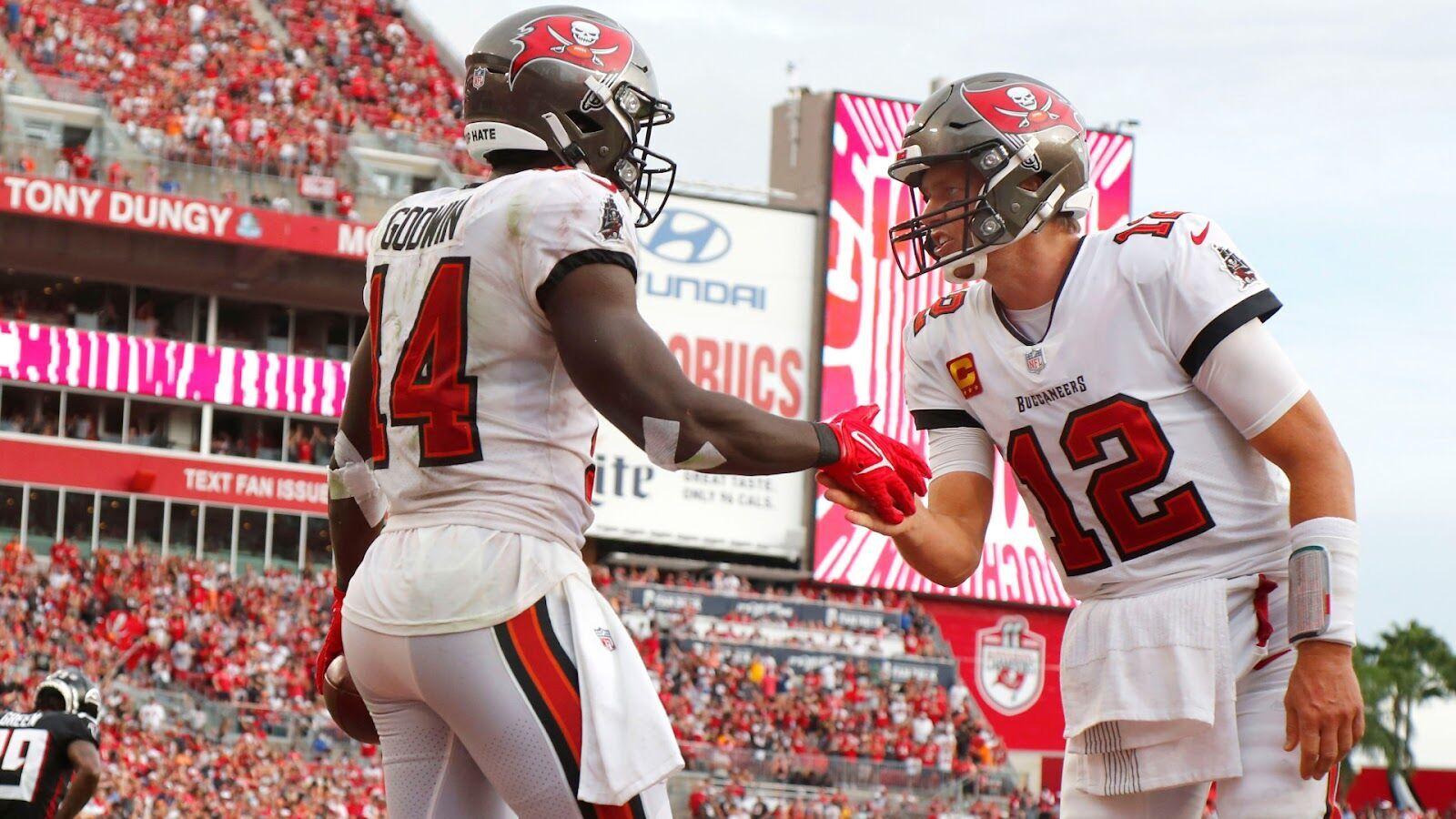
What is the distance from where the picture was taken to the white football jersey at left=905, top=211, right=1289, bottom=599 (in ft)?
14.6

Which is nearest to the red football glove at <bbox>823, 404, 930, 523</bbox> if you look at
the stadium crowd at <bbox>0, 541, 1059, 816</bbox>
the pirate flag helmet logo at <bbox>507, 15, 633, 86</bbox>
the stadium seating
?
the pirate flag helmet logo at <bbox>507, 15, 633, 86</bbox>

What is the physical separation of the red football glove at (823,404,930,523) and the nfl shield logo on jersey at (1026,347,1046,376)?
50cm

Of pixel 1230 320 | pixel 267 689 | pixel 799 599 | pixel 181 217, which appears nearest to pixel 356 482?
pixel 1230 320

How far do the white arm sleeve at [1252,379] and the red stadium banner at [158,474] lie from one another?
30.5 meters

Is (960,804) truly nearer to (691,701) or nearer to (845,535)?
(691,701)

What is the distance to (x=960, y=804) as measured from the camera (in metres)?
28.9

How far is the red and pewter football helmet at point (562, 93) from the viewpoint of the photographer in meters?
4.26

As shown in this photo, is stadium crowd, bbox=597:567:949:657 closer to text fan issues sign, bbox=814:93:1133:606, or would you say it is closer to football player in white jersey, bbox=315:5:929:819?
text fan issues sign, bbox=814:93:1133:606

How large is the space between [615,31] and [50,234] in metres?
31.4

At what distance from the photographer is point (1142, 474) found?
4.51m

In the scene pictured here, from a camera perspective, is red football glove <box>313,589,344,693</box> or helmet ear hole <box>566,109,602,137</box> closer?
helmet ear hole <box>566,109,602,137</box>

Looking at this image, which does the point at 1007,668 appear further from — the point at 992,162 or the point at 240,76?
the point at 992,162

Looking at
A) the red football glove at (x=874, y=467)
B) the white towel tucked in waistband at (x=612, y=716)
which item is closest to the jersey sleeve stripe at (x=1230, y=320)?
the red football glove at (x=874, y=467)

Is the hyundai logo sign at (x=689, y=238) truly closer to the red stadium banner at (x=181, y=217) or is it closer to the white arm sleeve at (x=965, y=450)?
the red stadium banner at (x=181, y=217)
